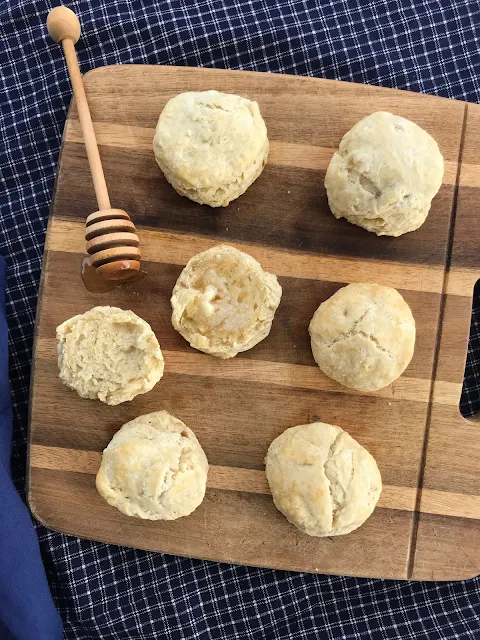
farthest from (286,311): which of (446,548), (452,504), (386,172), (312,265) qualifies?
(446,548)

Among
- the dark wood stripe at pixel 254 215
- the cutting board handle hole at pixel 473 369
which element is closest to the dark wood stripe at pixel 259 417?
the cutting board handle hole at pixel 473 369

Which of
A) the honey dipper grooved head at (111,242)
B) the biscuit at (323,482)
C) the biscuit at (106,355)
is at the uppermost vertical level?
the honey dipper grooved head at (111,242)

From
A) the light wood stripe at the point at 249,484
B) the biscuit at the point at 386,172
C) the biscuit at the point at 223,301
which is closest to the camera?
the biscuit at the point at 386,172

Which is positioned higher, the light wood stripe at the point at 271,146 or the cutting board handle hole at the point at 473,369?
the light wood stripe at the point at 271,146

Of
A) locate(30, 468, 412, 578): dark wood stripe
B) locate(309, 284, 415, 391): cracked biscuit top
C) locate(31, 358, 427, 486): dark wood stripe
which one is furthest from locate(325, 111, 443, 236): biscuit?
locate(30, 468, 412, 578): dark wood stripe

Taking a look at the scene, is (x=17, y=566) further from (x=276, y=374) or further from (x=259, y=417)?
(x=276, y=374)

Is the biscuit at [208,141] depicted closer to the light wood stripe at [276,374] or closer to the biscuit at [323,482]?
the light wood stripe at [276,374]
